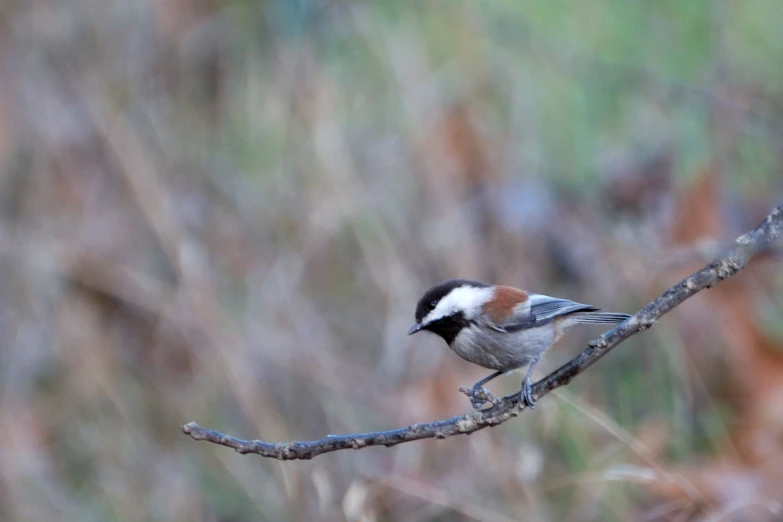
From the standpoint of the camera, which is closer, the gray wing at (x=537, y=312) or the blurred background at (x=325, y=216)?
the gray wing at (x=537, y=312)

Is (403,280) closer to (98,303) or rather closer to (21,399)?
(98,303)

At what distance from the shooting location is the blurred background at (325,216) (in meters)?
4.41

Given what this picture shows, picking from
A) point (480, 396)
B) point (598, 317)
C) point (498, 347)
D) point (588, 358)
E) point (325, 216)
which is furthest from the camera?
point (325, 216)

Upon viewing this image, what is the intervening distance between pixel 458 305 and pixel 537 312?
0.26 metres

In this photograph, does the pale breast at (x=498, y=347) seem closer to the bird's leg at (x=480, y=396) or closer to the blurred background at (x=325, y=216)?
the bird's leg at (x=480, y=396)

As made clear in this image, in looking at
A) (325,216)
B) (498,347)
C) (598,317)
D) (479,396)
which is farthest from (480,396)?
(325,216)

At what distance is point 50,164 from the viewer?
5254mm

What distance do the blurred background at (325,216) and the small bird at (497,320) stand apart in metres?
1.34

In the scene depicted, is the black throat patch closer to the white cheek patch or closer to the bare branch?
the white cheek patch

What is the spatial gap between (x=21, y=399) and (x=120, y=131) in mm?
1839

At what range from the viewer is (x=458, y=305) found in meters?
2.79

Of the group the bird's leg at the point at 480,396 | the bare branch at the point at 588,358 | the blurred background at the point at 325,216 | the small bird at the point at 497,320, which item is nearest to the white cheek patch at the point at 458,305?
the small bird at the point at 497,320

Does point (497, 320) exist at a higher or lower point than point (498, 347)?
higher

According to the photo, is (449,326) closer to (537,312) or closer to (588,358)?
(537,312)
